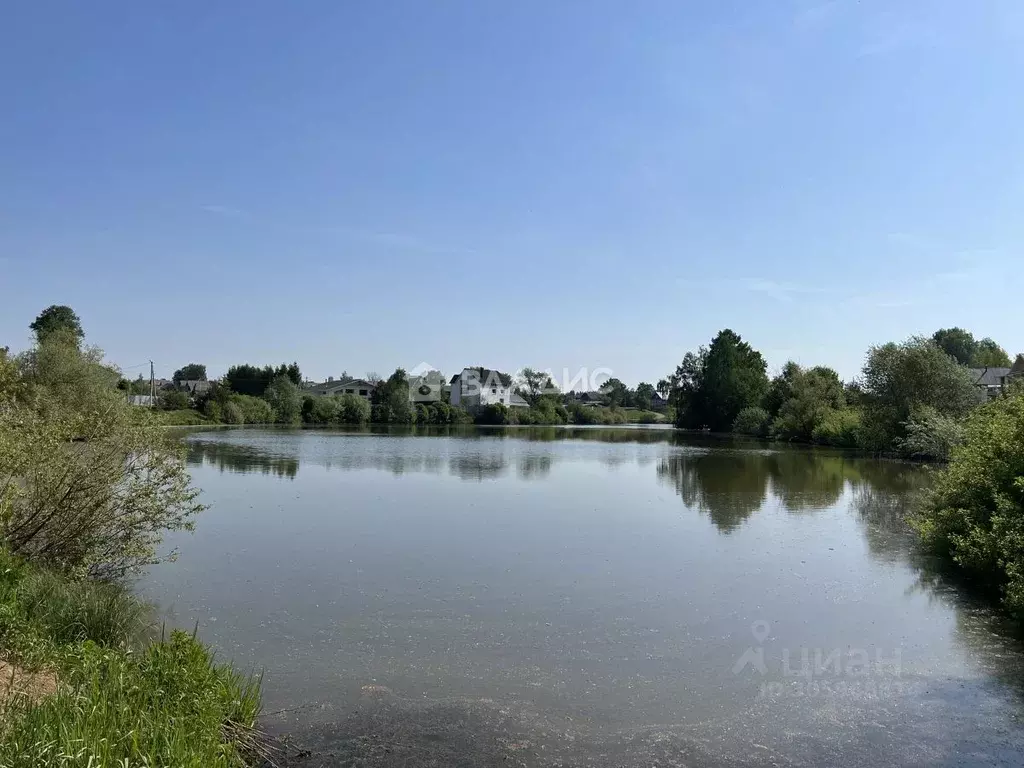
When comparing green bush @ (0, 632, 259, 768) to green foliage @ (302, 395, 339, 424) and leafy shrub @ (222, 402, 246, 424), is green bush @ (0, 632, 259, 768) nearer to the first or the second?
leafy shrub @ (222, 402, 246, 424)

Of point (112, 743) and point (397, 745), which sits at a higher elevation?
point (112, 743)

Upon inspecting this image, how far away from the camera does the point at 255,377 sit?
9088cm

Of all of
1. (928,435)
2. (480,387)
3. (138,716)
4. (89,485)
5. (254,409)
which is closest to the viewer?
(138,716)

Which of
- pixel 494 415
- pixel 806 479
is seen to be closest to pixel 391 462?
pixel 806 479

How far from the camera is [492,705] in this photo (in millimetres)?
6809

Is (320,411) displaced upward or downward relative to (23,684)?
upward

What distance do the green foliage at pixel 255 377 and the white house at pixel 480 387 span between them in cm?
2330

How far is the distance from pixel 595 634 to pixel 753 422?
186ft

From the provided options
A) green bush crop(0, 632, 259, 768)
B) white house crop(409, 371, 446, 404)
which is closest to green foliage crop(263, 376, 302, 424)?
white house crop(409, 371, 446, 404)

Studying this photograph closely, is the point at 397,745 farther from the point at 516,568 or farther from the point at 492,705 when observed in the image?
the point at 516,568

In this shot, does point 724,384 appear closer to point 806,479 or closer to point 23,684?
point 806,479

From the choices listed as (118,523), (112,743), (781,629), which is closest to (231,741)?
(112,743)

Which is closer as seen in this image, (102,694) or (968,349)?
(102,694)

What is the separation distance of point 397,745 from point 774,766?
119 inches
